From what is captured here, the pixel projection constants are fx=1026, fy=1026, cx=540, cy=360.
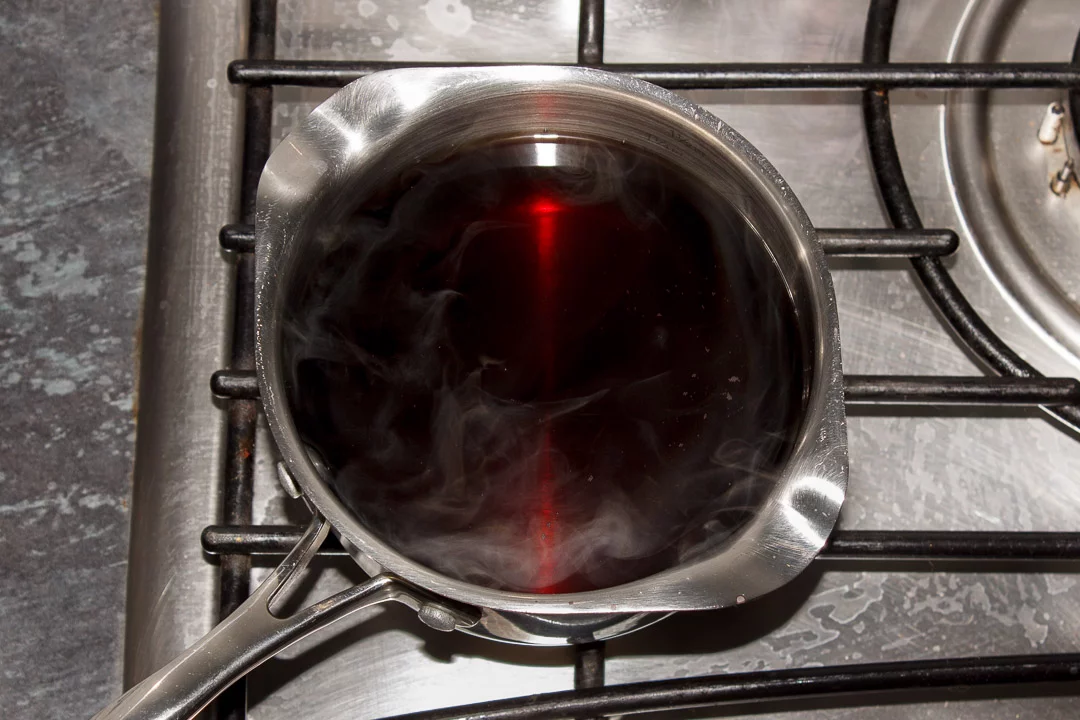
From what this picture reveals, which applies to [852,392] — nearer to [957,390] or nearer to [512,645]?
[957,390]

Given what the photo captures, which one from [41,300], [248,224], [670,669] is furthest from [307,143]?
[670,669]

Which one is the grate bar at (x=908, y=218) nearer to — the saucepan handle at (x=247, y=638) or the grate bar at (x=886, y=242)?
the grate bar at (x=886, y=242)

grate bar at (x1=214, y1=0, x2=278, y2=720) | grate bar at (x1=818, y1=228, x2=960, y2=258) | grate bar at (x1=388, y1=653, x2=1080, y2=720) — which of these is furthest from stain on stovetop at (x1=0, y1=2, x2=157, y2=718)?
grate bar at (x1=818, y1=228, x2=960, y2=258)

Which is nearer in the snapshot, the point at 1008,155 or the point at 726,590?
the point at 726,590

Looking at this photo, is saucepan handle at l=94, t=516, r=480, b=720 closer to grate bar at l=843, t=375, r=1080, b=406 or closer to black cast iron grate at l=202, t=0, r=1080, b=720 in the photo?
black cast iron grate at l=202, t=0, r=1080, b=720

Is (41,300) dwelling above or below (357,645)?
above

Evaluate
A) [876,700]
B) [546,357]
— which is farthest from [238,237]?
[876,700]

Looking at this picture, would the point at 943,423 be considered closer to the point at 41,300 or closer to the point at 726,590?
the point at 726,590
